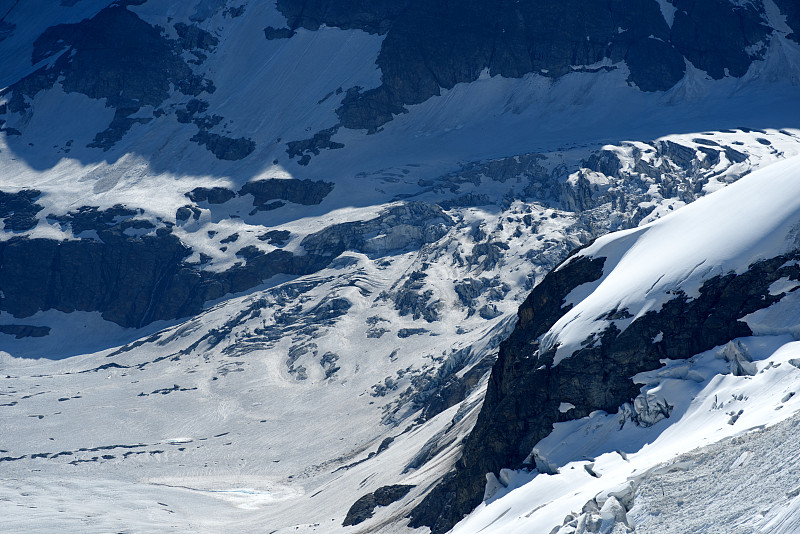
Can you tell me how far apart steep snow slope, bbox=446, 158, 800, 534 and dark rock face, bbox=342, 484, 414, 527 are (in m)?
25.2

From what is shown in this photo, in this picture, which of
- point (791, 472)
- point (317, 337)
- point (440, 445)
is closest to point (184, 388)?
point (317, 337)

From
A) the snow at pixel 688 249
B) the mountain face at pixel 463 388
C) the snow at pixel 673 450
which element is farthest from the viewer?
the snow at pixel 688 249

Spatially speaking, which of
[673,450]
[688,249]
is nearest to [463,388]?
[688,249]

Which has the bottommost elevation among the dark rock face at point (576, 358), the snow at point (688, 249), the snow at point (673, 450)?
the snow at point (673, 450)

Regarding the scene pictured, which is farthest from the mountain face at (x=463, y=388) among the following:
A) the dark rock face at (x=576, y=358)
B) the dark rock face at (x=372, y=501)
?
the dark rock face at (x=372, y=501)

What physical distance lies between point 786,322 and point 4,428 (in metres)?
140

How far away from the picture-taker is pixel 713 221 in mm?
56250

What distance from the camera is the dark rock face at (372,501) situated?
8256 centimetres

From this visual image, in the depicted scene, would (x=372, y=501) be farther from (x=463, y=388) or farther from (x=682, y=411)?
(x=682, y=411)

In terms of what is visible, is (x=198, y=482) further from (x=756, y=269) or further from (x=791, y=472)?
(x=791, y=472)

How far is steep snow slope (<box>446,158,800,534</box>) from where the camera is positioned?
38.5 meters

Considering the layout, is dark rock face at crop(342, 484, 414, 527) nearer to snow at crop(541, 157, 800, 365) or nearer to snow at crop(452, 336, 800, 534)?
snow at crop(452, 336, 800, 534)

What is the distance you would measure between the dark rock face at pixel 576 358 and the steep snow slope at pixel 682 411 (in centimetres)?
52

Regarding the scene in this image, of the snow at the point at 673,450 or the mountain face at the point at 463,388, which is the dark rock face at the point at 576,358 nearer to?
the mountain face at the point at 463,388
